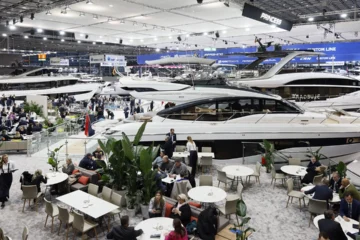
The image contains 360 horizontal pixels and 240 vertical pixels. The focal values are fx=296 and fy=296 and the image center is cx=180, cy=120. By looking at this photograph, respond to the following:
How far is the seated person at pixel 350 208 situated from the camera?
17.1 ft

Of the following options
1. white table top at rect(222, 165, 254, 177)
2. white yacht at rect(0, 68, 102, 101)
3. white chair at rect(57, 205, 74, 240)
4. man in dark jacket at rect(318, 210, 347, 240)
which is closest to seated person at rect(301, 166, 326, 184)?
white table top at rect(222, 165, 254, 177)

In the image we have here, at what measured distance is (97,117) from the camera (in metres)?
17.3

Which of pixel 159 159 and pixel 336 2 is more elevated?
pixel 336 2

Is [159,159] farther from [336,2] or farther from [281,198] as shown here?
[336,2]

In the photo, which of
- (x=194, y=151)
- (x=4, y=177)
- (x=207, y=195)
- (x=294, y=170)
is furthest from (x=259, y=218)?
(x=4, y=177)

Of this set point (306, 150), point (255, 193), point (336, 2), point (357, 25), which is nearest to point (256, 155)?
point (306, 150)

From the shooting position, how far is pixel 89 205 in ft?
18.6

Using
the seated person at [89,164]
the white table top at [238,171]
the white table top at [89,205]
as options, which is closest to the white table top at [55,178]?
the seated person at [89,164]

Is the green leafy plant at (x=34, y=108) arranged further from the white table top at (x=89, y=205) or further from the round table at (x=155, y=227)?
the round table at (x=155, y=227)

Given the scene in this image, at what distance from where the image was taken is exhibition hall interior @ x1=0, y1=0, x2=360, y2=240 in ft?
18.5

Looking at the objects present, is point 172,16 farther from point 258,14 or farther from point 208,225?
point 208,225

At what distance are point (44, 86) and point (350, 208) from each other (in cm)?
2488

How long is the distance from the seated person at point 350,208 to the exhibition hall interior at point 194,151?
17 millimetres

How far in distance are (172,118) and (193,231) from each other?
18.6 feet
